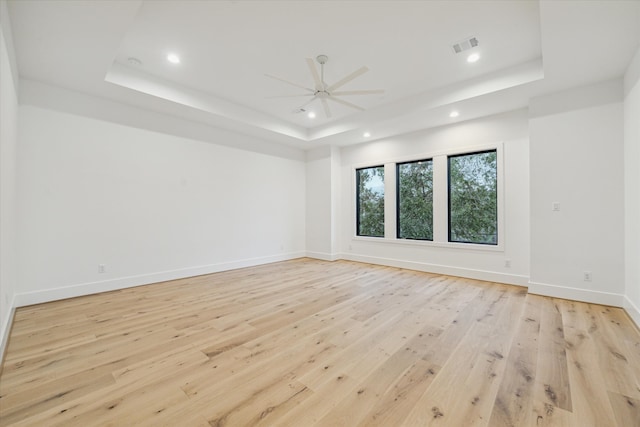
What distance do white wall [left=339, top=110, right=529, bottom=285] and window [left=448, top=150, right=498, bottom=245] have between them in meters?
0.19

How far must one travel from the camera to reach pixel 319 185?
697 cm

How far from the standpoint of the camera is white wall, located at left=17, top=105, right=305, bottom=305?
139 inches

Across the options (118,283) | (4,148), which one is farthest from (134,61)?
(118,283)

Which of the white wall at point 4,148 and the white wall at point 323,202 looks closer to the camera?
the white wall at point 4,148

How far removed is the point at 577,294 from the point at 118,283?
21.5ft

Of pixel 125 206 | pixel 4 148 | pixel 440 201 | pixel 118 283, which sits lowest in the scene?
pixel 118 283

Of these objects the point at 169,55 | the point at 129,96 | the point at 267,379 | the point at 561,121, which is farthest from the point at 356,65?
the point at 267,379

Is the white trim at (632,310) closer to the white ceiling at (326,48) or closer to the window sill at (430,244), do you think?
the window sill at (430,244)

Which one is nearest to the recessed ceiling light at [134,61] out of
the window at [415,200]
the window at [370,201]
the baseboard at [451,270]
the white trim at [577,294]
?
the window at [370,201]

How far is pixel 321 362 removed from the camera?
210 cm

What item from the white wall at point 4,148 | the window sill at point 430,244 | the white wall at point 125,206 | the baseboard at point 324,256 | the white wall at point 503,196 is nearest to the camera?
the white wall at point 4,148

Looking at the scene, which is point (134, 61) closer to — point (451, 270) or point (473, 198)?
point (473, 198)

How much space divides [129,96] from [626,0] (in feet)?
18.5

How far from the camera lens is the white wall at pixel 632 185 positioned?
2.90 meters
